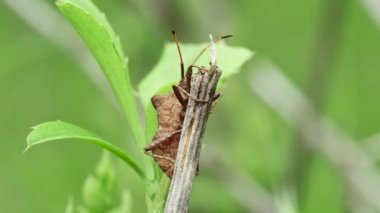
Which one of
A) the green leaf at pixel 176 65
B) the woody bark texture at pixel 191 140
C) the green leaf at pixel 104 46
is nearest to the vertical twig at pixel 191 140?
the woody bark texture at pixel 191 140

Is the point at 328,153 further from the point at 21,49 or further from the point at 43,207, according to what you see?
the point at 43,207

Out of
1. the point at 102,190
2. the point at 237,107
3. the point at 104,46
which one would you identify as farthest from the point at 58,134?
the point at 237,107

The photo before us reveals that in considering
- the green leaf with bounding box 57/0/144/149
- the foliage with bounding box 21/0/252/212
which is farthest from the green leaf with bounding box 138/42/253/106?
the green leaf with bounding box 57/0/144/149

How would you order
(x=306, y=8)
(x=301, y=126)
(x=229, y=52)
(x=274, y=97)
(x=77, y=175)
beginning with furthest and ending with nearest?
1. (x=306, y=8)
2. (x=77, y=175)
3. (x=274, y=97)
4. (x=301, y=126)
5. (x=229, y=52)

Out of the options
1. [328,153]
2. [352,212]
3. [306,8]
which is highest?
[306,8]

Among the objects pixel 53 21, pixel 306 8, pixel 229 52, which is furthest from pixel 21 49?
pixel 306 8

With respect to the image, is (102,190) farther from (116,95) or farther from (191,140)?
(191,140)

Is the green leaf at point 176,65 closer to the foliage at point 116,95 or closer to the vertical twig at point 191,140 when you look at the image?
the foliage at point 116,95

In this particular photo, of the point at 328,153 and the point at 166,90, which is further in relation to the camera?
the point at 328,153
